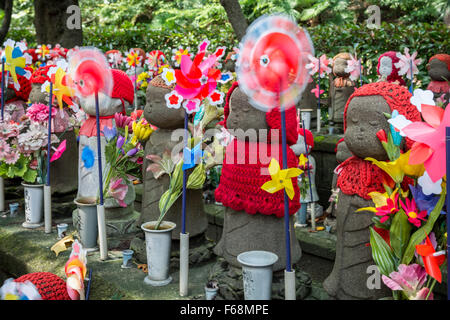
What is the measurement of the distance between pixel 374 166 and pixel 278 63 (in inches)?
29.0

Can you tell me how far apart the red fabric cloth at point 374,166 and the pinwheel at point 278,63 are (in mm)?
521

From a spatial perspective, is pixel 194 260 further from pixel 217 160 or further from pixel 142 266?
pixel 217 160

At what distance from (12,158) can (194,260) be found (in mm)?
1504

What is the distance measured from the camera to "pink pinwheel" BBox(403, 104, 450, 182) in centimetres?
131

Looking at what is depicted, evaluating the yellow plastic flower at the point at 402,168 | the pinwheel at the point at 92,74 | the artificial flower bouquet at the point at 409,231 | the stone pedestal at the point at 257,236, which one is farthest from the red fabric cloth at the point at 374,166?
the pinwheel at the point at 92,74

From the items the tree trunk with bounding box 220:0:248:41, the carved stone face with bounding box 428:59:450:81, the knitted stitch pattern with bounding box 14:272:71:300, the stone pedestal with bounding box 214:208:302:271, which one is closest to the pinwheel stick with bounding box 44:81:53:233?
the knitted stitch pattern with bounding box 14:272:71:300

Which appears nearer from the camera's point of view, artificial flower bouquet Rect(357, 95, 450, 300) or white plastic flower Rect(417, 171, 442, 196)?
white plastic flower Rect(417, 171, 442, 196)

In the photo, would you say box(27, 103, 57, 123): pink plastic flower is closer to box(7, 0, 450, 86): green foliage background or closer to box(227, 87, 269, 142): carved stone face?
box(227, 87, 269, 142): carved stone face

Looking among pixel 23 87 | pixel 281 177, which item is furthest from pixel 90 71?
pixel 23 87

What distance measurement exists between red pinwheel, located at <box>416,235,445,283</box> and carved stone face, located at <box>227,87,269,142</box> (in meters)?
0.94

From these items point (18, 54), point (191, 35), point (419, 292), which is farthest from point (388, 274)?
point (191, 35)

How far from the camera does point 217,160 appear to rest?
2.66 m

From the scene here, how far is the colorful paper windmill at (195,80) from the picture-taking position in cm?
201

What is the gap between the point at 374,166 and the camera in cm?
209
